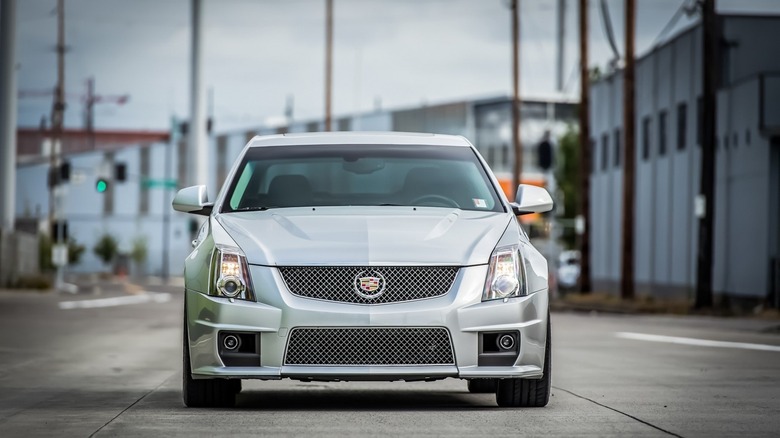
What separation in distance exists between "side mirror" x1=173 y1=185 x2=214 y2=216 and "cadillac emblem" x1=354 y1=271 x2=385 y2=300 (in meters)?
1.75

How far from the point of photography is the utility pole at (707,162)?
105 feet

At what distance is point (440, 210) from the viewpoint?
9.89m

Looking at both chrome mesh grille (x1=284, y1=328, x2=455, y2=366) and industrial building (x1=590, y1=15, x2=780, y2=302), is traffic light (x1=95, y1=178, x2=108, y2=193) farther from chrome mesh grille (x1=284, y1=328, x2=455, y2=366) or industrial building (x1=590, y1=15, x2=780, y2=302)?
chrome mesh grille (x1=284, y1=328, x2=455, y2=366)

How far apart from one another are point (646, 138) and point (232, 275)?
3808cm

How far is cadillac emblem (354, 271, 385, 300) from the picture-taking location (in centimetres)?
895

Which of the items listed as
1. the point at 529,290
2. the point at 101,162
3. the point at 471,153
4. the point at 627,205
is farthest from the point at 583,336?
the point at 101,162

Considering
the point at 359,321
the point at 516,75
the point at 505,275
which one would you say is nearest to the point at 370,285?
the point at 359,321

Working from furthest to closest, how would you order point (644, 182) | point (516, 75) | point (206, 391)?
point (516, 75)
point (644, 182)
point (206, 391)

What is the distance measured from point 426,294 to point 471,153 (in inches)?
79.4

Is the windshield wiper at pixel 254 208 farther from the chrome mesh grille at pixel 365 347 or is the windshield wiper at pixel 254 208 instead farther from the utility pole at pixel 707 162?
the utility pole at pixel 707 162

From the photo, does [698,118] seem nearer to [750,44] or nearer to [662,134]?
[750,44]

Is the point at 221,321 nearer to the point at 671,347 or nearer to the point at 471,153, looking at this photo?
the point at 471,153

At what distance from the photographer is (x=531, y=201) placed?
33.5 feet

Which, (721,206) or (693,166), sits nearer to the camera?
(721,206)
